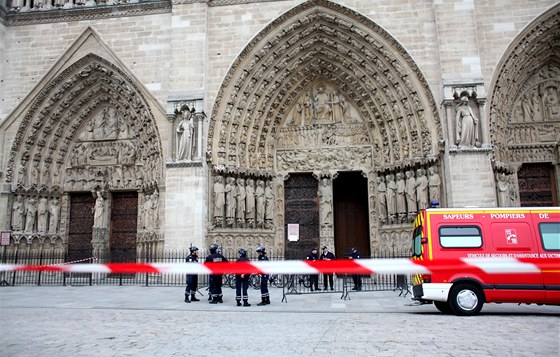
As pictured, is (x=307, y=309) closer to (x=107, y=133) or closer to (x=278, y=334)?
(x=278, y=334)

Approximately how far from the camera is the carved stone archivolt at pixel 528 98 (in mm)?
15266

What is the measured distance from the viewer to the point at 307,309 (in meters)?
9.20

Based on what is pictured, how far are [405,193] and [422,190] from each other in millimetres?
654

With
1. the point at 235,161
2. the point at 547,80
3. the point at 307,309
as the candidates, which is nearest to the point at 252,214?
the point at 235,161

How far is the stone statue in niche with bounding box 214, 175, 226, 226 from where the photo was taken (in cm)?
1572

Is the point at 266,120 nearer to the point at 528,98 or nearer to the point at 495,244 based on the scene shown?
the point at 528,98

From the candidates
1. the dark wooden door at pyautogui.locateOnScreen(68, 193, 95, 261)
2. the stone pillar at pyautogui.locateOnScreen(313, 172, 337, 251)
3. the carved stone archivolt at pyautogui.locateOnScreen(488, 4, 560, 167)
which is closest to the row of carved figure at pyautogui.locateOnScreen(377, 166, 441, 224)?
the stone pillar at pyautogui.locateOnScreen(313, 172, 337, 251)

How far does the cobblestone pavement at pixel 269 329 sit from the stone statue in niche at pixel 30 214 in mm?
7212

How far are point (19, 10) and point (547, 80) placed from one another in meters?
19.3

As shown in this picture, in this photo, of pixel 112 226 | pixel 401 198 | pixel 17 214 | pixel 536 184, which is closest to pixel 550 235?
pixel 401 198

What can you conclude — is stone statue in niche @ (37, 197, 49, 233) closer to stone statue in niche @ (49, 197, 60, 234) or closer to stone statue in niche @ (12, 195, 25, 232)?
stone statue in niche @ (49, 197, 60, 234)

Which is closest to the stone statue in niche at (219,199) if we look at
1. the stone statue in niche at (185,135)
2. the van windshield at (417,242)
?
the stone statue in niche at (185,135)

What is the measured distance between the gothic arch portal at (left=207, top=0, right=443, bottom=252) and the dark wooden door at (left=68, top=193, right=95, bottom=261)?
562 cm

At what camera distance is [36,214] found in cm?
1762
